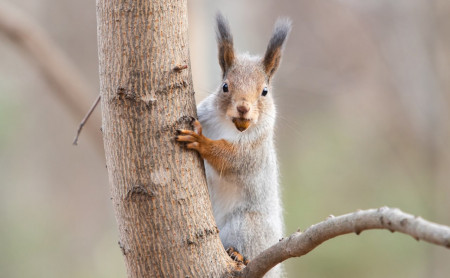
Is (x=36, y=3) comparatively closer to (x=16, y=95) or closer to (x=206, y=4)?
(x=16, y=95)

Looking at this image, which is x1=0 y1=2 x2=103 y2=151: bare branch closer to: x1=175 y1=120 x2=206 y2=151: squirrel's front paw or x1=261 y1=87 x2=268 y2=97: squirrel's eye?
x1=261 y1=87 x2=268 y2=97: squirrel's eye

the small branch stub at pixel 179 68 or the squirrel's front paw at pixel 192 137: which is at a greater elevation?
the small branch stub at pixel 179 68

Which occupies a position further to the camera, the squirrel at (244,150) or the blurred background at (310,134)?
the blurred background at (310,134)

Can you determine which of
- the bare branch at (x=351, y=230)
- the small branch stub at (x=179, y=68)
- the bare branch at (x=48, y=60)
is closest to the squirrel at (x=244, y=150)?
the small branch stub at (x=179, y=68)

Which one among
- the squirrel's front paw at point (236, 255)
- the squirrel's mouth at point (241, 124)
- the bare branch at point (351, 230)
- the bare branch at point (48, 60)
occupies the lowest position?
the bare branch at point (351, 230)

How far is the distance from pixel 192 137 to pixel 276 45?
83 cm

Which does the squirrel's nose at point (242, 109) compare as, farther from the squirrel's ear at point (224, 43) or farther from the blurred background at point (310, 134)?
the blurred background at point (310, 134)

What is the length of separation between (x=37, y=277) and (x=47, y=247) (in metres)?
0.41

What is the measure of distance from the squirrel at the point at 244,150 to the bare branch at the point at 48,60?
251cm

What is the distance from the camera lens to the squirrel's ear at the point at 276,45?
2.37 meters

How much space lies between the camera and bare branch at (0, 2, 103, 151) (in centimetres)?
455

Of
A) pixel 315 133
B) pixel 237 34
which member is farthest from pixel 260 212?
pixel 315 133

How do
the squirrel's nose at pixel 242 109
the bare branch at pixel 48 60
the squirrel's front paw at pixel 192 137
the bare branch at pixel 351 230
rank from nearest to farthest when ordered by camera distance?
the bare branch at pixel 351 230, the squirrel's front paw at pixel 192 137, the squirrel's nose at pixel 242 109, the bare branch at pixel 48 60

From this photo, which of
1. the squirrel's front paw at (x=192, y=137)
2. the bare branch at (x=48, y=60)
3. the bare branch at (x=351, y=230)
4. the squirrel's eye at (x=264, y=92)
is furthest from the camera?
the bare branch at (x=48, y=60)
